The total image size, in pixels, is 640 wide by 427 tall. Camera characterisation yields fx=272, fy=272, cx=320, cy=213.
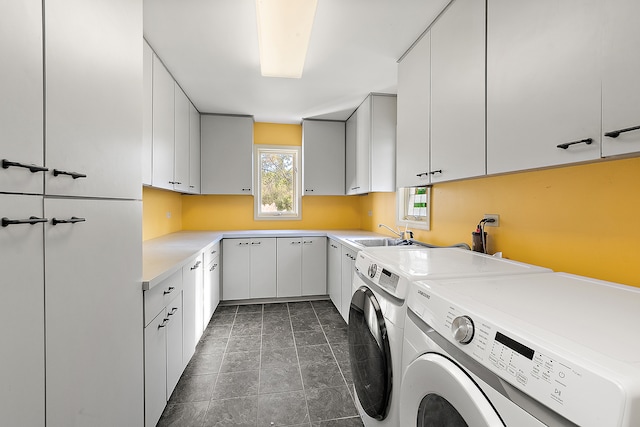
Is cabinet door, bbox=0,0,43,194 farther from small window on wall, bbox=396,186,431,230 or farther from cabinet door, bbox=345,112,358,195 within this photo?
cabinet door, bbox=345,112,358,195

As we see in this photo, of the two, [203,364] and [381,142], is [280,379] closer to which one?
[203,364]

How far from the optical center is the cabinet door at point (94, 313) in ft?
2.48

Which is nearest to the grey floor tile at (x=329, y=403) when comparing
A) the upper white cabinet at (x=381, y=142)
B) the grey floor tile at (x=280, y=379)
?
the grey floor tile at (x=280, y=379)

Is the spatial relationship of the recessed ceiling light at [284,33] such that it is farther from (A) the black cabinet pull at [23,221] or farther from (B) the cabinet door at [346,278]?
(B) the cabinet door at [346,278]

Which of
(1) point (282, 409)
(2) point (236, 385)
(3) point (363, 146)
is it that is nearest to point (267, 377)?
(2) point (236, 385)

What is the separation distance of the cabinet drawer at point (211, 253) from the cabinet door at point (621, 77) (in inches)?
102

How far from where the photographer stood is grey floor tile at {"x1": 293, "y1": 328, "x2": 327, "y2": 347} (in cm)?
243

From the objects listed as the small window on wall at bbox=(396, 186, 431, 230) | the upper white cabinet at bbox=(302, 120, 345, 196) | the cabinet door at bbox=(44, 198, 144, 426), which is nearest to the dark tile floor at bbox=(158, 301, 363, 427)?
the cabinet door at bbox=(44, 198, 144, 426)

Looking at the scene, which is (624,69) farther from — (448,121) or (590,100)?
(448,121)

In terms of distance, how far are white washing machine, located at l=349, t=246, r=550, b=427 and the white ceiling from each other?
1.41m

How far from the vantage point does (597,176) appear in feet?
3.56

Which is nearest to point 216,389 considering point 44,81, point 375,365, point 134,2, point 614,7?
point 375,365

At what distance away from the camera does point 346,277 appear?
→ 265 cm

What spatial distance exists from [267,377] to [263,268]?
148 cm
